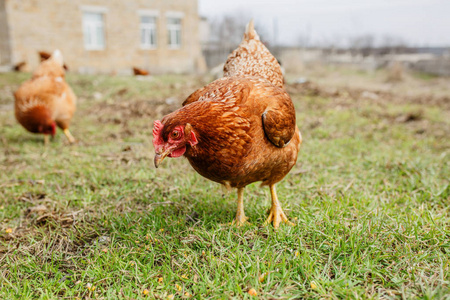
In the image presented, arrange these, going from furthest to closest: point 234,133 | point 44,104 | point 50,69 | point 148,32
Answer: point 148,32 → point 50,69 → point 44,104 → point 234,133

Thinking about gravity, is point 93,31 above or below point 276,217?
above

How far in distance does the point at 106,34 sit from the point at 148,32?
2.66 metres

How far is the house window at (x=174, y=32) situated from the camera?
19062mm

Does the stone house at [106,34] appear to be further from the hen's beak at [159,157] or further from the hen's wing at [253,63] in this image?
the hen's beak at [159,157]

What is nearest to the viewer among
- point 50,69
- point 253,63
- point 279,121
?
point 279,121

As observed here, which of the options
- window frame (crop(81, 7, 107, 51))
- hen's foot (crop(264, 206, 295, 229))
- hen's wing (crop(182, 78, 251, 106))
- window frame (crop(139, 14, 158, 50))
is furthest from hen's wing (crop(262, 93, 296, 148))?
window frame (crop(139, 14, 158, 50))

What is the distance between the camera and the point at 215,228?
2514 millimetres

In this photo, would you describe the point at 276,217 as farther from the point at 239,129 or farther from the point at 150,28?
the point at 150,28

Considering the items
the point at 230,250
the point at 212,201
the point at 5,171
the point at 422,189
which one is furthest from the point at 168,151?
the point at 5,171

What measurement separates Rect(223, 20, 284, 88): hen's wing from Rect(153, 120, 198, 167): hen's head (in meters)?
1.10

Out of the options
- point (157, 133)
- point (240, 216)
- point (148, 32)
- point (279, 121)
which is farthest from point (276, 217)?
point (148, 32)

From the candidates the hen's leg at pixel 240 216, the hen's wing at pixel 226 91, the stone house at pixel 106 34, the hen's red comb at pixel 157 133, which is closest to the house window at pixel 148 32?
the stone house at pixel 106 34

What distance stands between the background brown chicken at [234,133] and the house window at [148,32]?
1741 centimetres

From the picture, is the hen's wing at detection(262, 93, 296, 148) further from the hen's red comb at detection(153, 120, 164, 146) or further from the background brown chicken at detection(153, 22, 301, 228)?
the hen's red comb at detection(153, 120, 164, 146)
